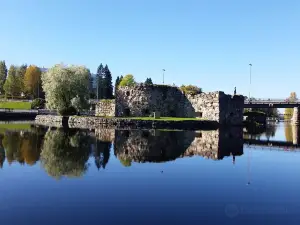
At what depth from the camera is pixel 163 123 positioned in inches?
2031

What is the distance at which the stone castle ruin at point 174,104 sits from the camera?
6284cm

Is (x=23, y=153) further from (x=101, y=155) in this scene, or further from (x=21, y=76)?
(x=21, y=76)

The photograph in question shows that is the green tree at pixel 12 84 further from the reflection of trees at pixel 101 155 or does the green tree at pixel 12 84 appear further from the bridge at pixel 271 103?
the reflection of trees at pixel 101 155

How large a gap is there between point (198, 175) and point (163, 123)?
35076mm

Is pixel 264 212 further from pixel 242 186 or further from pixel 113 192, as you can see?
pixel 113 192

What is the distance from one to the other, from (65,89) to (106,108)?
10.3 meters

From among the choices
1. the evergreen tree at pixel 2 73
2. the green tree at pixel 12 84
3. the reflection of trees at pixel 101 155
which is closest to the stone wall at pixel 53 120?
the reflection of trees at pixel 101 155

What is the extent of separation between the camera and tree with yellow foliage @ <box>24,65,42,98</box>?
124062 millimetres

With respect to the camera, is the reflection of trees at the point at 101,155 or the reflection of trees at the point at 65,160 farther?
the reflection of trees at the point at 101,155

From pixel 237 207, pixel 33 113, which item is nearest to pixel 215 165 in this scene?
pixel 237 207

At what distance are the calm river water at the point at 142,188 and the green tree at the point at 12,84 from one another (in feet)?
356

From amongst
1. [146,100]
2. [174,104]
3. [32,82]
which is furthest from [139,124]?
[32,82]

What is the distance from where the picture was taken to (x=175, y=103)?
6769 cm

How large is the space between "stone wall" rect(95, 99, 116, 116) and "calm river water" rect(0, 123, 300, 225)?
46.6 metres
